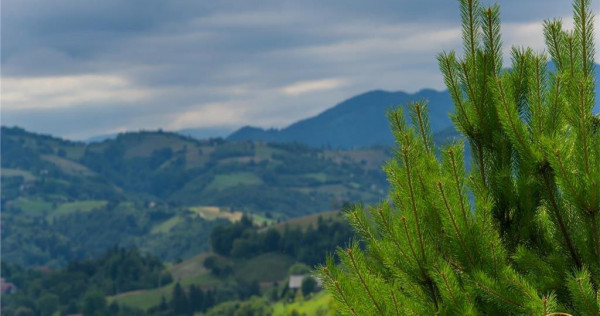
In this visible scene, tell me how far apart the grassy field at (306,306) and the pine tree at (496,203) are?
436 ft

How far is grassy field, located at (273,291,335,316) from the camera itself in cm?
14820

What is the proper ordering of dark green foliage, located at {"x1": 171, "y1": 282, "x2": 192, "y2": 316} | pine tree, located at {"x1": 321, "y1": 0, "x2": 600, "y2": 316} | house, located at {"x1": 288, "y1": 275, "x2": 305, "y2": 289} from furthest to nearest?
house, located at {"x1": 288, "y1": 275, "x2": 305, "y2": 289}
dark green foliage, located at {"x1": 171, "y1": 282, "x2": 192, "y2": 316}
pine tree, located at {"x1": 321, "y1": 0, "x2": 600, "y2": 316}

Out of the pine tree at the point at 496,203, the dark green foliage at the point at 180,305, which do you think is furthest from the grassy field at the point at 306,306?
the pine tree at the point at 496,203

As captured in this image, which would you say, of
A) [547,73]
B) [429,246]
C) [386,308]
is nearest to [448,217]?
[429,246]

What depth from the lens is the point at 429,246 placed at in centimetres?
815

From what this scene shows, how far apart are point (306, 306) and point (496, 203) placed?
152 m

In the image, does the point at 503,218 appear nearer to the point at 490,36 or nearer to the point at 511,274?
the point at 511,274

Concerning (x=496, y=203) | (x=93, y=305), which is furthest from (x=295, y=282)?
(x=496, y=203)

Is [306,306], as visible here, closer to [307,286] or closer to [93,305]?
[307,286]

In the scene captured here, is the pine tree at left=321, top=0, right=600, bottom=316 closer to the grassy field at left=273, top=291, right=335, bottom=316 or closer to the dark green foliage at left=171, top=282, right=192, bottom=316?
the grassy field at left=273, top=291, right=335, bottom=316

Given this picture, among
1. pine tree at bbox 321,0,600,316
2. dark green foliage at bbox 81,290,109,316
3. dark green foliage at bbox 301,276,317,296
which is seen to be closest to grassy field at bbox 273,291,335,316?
dark green foliage at bbox 301,276,317,296

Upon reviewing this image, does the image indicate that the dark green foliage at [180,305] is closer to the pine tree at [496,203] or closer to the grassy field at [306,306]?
the grassy field at [306,306]

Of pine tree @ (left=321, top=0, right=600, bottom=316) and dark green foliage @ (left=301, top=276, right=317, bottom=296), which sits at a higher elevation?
pine tree @ (left=321, top=0, right=600, bottom=316)

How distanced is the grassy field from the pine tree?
5235 inches
